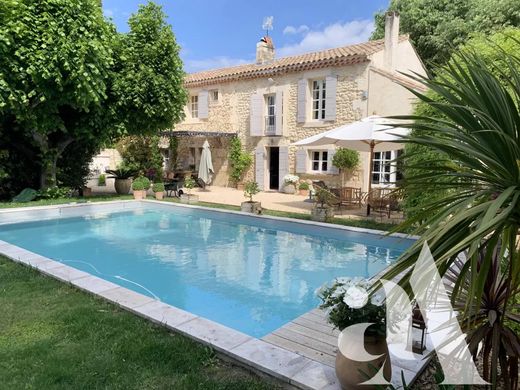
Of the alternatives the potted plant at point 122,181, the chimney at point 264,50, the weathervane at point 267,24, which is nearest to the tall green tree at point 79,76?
the potted plant at point 122,181

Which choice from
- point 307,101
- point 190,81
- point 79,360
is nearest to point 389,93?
point 307,101

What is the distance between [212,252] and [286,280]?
7.47ft

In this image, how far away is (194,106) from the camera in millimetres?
21172

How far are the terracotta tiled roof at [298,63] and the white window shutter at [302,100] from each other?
0.61 metres

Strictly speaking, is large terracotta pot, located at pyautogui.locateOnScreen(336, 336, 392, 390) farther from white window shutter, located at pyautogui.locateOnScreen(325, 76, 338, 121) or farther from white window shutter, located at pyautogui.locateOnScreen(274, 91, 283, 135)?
white window shutter, located at pyautogui.locateOnScreen(274, 91, 283, 135)

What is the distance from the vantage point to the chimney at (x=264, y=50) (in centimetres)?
1886

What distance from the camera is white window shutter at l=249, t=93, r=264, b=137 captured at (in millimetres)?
17375

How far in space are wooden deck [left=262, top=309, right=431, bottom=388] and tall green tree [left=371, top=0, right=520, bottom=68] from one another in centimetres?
1725

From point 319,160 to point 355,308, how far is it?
1399 cm

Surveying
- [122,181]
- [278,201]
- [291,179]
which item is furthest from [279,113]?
[122,181]

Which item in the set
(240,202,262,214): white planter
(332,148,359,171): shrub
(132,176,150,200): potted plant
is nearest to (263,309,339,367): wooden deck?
(240,202,262,214): white planter

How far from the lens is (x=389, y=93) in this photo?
14.1 meters

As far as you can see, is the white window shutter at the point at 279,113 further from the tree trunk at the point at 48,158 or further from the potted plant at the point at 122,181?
the tree trunk at the point at 48,158

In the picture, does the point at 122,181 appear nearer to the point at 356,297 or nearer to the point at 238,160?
the point at 238,160
